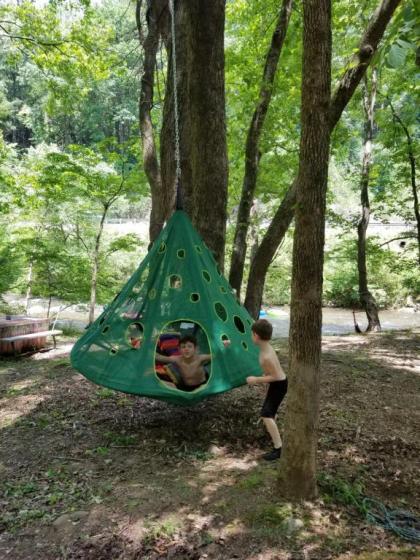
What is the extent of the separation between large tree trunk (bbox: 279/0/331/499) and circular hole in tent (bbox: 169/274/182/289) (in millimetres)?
1498

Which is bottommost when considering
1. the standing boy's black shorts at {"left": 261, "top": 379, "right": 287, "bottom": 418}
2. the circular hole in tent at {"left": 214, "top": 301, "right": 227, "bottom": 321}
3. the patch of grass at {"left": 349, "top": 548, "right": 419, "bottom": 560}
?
the patch of grass at {"left": 349, "top": 548, "right": 419, "bottom": 560}

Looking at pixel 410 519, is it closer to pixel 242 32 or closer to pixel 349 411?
pixel 349 411

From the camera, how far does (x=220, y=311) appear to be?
3789mm

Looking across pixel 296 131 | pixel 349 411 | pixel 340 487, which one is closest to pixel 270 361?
pixel 340 487

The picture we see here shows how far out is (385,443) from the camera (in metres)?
3.42

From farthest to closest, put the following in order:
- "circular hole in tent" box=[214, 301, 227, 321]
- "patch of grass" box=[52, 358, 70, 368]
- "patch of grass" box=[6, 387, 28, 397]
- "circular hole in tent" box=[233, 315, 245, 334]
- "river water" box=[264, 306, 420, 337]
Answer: "river water" box=[264, 306, 420, 337]
"patch of grass" box=[52, 358, 70, 368]
"patch of grass" box=[6, 387, 28, 397]
"circular hole in tent" box=[233, 315, 245, 334]
"circular hole in tent" box=[214, 301, 227, 321]

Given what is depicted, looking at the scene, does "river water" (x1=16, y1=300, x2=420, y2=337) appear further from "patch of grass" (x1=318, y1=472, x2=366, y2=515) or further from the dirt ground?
"patch of grass" (x1=318, y1=472, x2=366, y2=515)

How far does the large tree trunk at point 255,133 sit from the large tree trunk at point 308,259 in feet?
11.9

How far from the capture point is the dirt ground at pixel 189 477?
2.15m

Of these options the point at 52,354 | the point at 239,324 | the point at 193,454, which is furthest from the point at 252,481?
the point at 52,354

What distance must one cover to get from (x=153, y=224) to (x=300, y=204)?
408 centimetres

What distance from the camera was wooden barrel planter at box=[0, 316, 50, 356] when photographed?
26.2ft

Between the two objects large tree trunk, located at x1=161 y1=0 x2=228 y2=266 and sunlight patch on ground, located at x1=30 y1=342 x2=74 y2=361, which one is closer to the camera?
large tree trunk, located at x1=161 y1=0 x2=228 y2=266

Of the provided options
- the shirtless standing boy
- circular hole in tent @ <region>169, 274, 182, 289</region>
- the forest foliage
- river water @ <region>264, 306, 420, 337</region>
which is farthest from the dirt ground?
river water @ <region>264, 306, 420, 337</region>
